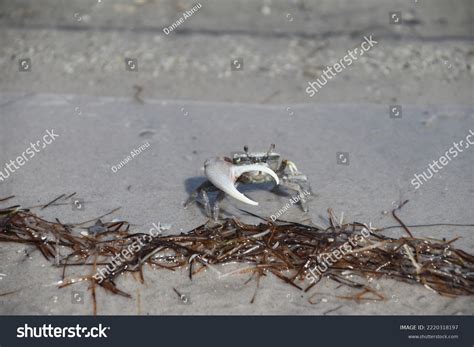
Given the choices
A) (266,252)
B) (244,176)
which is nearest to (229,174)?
(244,176)

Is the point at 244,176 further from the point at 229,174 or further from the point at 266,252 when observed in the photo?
the point at 266,252

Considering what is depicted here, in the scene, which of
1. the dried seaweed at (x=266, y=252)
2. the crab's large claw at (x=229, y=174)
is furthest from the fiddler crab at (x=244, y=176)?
the dried seaweed at (x=266, y=252)

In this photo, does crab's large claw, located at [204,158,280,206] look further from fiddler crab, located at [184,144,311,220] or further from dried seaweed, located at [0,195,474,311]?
dried seaweed, located at [0,195,474,311]

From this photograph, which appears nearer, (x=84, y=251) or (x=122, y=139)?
(x=84, y=251)
